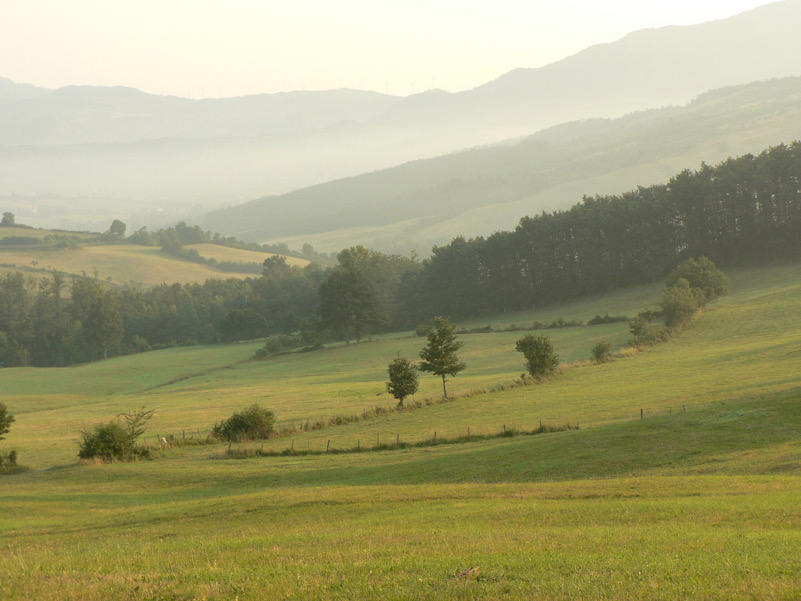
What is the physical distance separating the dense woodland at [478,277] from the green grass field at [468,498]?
5092 cm

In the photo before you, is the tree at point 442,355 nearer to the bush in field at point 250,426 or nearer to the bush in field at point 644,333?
the bush in field at point 250,426

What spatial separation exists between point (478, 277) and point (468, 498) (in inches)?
4490

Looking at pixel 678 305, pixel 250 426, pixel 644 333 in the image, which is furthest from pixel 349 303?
pixel 250 426

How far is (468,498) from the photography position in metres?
23.8

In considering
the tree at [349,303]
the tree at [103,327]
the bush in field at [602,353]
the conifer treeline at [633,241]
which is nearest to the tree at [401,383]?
the bush in field at [602,353]

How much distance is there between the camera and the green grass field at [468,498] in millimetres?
11992

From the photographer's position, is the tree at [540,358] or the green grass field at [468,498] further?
the tree at [540,358]

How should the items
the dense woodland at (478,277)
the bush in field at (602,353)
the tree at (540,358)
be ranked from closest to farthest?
1. the tree at (540,358)
2. the bush in field at (602,353)
3. the dense woodland at (478,277)

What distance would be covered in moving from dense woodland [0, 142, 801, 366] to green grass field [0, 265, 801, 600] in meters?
50.9

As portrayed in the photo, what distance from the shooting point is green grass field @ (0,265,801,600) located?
11992 mm

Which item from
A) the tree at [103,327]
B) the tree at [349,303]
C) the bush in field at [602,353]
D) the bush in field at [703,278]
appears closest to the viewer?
the bush in field at [602,353]

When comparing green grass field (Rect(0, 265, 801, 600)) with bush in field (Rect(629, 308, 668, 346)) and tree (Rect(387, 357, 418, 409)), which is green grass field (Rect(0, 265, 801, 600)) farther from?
bush in field (Rect(629, 308, 668, 346))

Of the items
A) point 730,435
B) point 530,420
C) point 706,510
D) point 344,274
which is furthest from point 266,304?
point 706,510

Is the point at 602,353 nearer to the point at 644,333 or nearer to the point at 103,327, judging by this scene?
the point at 644,333
